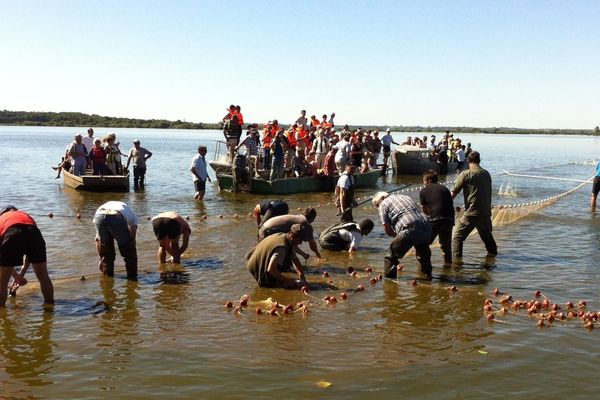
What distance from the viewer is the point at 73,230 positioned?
14180 mm

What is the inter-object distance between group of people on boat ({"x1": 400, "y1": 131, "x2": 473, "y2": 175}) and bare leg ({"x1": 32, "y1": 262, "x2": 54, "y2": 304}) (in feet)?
90.5

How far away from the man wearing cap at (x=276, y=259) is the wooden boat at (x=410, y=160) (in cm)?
2359

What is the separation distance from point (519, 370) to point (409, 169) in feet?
87.2

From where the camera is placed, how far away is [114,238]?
362 inches

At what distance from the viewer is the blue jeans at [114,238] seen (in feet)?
29.3

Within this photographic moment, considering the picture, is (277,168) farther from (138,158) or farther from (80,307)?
(80,307)

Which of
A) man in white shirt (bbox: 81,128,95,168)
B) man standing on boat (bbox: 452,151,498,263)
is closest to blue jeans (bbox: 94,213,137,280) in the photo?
man standing on boat (bbox: 452,151,498,263)

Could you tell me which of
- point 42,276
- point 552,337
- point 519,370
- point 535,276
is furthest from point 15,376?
point 535,276

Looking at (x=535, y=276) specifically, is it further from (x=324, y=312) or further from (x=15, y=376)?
(x=15, y=376)

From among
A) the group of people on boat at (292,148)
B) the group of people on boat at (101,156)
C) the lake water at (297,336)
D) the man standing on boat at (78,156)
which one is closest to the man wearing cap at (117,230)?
the lake water at (297,336)

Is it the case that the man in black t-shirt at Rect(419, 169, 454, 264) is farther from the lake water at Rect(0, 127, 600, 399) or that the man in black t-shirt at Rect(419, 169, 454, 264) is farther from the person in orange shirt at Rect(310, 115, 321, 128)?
the person in orange shirt at Rect(310, 115, 321, 128)

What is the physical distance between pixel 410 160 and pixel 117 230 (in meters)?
24.7

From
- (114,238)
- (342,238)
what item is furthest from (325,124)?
(114,238)

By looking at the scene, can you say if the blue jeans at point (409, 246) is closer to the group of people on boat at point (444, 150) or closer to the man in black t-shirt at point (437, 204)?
the man in black t-shirt at point (437, 204)
